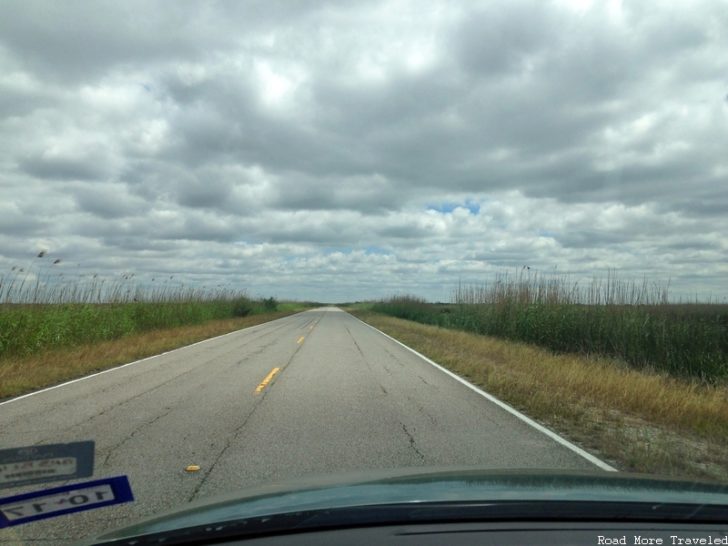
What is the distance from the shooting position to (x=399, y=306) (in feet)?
241

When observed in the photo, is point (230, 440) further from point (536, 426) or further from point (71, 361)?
point (71, 361)

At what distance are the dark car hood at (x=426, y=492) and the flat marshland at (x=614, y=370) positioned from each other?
3.11m

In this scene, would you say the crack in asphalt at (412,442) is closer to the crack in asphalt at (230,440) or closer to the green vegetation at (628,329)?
the crack in asphalt at (230,440)

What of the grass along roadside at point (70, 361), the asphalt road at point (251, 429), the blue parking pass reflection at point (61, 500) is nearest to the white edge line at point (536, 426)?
the asphalt road at point (251, 429)

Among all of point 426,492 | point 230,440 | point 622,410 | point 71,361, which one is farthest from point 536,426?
point 71,361

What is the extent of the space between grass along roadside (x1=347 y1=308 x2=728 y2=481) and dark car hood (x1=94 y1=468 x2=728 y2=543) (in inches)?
107

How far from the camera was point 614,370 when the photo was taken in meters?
14.8

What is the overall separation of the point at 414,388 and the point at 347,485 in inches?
350

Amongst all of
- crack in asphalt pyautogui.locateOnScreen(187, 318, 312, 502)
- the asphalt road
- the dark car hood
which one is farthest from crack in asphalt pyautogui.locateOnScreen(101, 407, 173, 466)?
the dark car hood

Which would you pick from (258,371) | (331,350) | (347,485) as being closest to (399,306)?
(331,350)

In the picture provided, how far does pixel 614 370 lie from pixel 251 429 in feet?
31.3

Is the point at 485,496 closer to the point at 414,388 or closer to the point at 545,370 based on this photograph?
the point at 414,388

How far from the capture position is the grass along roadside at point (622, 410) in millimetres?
7098

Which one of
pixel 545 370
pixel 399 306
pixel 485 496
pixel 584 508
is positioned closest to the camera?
pixel 584 508
